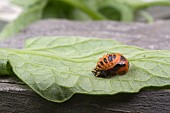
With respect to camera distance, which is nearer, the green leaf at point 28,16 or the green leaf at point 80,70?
the green leaf at point 80,70

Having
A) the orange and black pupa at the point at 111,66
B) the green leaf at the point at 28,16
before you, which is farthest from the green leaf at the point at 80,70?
the green leaf at the point at 28,16

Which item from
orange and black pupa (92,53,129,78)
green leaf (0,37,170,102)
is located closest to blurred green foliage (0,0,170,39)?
green leaf (0,37,170,102)

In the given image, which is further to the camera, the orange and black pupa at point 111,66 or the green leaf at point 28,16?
the green leaf at point 28,16


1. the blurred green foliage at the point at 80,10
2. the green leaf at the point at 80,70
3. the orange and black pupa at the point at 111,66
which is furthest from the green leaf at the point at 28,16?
the orange and black pupa at the point at 111,66

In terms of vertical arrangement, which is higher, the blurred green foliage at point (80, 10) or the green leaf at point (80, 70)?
the blurred green foliage at point (80, 10)

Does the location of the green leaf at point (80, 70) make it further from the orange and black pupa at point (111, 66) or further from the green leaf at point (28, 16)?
the green leaf at point (28, 16)

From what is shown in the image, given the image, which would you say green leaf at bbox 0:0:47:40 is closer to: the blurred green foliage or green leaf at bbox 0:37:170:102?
the blurred green foliage

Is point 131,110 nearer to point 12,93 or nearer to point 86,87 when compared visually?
point 86,87

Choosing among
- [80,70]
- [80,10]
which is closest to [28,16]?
[80,10]

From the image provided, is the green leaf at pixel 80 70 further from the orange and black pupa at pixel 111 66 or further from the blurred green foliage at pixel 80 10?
the blurred green foliage at pixel 80 10
